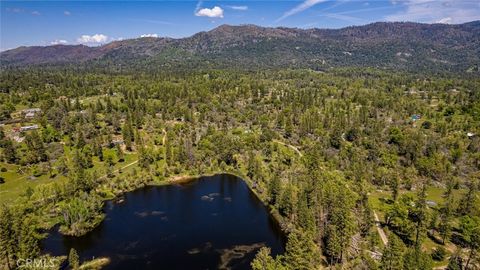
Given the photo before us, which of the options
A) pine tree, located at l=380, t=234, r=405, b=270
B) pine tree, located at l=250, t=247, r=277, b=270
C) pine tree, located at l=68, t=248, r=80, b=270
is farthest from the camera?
pine tree, located at l=68, t=248, r=80, b=270

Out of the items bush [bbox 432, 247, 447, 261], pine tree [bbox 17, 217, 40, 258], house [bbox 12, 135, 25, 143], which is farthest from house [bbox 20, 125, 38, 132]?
bush [bbox 432, 247, 447, 261]

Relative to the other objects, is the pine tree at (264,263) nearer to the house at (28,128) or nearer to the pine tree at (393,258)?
the pine tree at (393,258)

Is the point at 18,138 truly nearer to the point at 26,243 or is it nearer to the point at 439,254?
the point at 26,243

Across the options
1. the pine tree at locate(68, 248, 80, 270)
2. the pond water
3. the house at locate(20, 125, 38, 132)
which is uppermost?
the house at locate(20, 125, 38, 132)

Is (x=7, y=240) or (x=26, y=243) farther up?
(x=7, y=240)

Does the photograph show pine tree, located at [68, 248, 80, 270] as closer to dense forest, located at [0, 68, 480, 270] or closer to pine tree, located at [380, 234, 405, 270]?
dense forest, located at [0, 68, 480, 270]

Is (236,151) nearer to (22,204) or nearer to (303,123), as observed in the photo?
(303,123)

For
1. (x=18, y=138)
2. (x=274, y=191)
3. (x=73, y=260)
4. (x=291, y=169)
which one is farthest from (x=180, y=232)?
(x=18, y=138)
